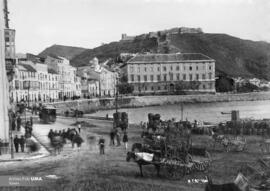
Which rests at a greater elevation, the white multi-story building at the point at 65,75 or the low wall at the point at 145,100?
the white multi-story building at the point at 65,75

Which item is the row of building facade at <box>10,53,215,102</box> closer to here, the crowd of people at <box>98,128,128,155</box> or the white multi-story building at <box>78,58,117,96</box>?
the white multi-story building at <box>78,58,117,96</box>

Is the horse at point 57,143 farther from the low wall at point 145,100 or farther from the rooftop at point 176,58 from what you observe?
the low wall at point 145,100

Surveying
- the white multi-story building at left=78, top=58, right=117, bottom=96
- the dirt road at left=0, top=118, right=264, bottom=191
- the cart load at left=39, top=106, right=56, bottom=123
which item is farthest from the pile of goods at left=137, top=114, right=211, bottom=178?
the white multi-story building at left=78, top=58, right=117, bottom=96

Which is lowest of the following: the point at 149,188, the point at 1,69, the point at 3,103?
the point at 149,188

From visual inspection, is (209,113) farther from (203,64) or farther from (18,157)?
(18,157)

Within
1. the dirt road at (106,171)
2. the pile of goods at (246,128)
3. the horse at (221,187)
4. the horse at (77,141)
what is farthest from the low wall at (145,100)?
the horse at (221,187)

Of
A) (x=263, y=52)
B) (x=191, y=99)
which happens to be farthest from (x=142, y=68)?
(x=191, y=99)
